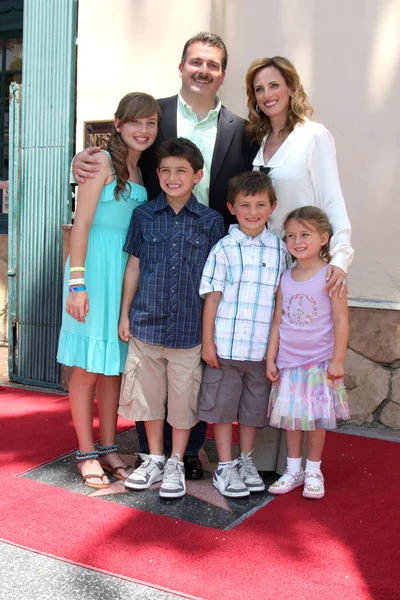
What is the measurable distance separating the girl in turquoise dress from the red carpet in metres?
0.39

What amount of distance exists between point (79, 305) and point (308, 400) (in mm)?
1097

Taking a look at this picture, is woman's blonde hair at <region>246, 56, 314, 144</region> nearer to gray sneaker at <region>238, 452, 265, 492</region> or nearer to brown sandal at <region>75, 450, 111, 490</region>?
gray sneaker at <region>238, 452, 265, 492</region>

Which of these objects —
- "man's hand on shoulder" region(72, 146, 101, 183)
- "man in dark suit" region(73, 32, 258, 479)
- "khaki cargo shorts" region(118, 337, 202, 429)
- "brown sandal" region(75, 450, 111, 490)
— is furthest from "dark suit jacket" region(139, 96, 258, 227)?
"brown sandal" region(75, 450, 111, 490)

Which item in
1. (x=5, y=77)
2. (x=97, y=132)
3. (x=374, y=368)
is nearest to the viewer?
(x=374, y=368)

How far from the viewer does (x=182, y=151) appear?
3016 millimetres

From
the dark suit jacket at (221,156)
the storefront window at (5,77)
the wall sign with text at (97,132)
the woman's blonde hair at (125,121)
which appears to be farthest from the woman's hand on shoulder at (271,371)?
the storefront window at (5,77)

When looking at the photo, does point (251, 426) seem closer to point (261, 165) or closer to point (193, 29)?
point (261, 165)

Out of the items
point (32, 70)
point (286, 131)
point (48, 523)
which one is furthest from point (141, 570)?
point (32, 70)

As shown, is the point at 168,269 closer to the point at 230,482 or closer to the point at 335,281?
the point at 335,281

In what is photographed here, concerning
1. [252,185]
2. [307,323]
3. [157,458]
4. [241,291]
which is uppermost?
[252,185]

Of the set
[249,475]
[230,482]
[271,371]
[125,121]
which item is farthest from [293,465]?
[125,121]

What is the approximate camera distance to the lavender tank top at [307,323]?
2979mm

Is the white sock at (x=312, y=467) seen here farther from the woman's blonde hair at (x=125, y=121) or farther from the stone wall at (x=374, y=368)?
the woman's blonde hair at (x=125, y=121)

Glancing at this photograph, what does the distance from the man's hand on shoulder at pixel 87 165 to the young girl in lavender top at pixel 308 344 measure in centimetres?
89
